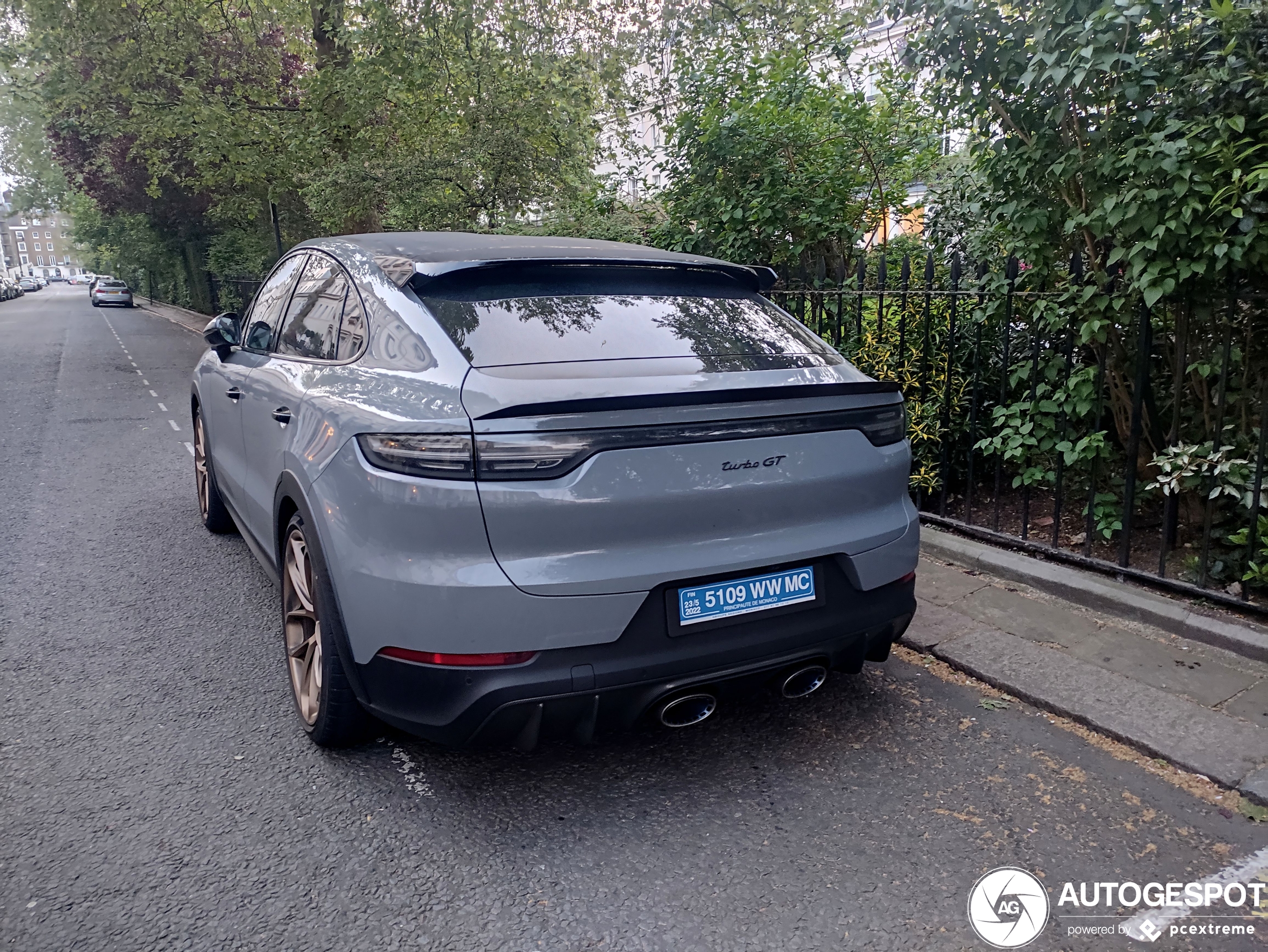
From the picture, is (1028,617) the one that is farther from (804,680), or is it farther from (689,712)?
(689,712)

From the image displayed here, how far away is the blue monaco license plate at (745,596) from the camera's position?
8.63ft

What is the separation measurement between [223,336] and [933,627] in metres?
Answer: 3.86

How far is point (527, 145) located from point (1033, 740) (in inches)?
412

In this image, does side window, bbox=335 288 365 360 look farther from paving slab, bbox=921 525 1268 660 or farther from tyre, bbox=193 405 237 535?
paving slab, bbox=921 525 1268 660

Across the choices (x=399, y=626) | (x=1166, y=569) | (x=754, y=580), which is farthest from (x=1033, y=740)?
(x=399, y=626)

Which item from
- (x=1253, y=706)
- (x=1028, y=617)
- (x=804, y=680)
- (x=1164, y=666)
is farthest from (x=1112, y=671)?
(x=804, y=680)

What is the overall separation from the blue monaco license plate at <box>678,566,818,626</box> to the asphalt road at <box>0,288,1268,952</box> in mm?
644

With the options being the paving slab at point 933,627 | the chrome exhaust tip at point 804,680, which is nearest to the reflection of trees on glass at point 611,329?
the chrome exhaust tip at point 804,680

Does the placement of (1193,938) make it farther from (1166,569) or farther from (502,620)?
(1166,569)

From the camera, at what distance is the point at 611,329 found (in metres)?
3.02

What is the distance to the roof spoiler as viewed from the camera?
3029 millimetres

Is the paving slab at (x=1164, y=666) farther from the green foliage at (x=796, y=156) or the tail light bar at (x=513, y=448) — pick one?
the green foliage at (x=796, y=156)

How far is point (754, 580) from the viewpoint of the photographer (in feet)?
8.93

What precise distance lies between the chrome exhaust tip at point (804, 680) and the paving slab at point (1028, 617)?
5.00 ft
